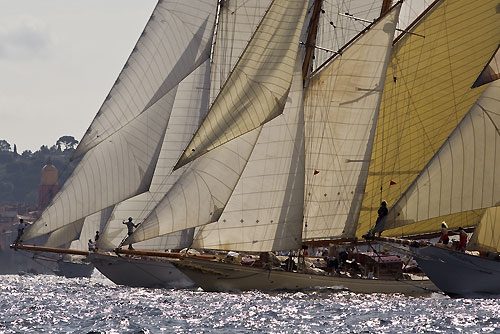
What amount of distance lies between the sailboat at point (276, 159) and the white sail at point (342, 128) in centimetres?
4

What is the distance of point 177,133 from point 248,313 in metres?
18.0

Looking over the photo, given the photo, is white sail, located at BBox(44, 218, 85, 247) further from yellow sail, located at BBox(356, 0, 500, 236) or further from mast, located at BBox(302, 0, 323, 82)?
yellow sail, located at BBox(356, 0, 500, 236)

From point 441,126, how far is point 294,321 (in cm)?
1927

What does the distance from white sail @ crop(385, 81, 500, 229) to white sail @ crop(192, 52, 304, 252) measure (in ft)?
30.7

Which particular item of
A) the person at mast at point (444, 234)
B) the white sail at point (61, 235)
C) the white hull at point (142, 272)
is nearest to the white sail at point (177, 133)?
the white hull at point (142, 272)

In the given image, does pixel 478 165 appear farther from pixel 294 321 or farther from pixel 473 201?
pixel 294 321

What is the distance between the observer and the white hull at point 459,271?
4575cm

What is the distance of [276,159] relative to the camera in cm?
5122

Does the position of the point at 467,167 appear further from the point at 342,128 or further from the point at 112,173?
the point at 112,173

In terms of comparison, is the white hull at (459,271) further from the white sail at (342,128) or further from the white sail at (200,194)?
the white sail at (200,194)

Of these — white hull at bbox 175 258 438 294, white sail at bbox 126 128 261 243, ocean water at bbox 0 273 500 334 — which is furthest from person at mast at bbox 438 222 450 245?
white sail at bbox 126 128 261 243

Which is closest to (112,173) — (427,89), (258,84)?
(258,84)

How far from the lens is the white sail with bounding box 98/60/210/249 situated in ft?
185

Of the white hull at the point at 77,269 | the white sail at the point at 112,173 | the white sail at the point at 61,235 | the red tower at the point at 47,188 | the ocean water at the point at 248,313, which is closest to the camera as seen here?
the ocean water at the point at 248,313
